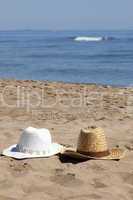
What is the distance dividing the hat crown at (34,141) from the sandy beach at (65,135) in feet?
0.42

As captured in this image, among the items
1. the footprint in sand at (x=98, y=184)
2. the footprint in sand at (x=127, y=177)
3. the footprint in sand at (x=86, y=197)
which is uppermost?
the footprint in sand at (x=127, y=177)

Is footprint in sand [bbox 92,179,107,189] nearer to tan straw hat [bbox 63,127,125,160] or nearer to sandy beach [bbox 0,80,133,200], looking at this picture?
sandy beach [bbox 0,80,133,200]

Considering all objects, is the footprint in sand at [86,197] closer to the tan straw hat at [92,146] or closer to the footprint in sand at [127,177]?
the footprint in sand at [127,177]

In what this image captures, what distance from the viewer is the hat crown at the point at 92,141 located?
4.62 m

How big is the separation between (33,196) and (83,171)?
2.40 feet

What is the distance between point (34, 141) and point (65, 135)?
1058 millimetres

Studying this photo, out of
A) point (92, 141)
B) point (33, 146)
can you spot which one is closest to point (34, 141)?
point (33, 146)

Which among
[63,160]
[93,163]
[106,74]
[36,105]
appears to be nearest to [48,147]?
[63,160]

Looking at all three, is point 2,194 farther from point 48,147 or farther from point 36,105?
point 36,105

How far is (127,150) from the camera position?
16.6ft

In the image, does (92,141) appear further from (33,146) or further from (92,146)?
(33,146)

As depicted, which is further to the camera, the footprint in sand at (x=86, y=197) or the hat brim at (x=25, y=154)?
the hat brim at (x=25, y=154)

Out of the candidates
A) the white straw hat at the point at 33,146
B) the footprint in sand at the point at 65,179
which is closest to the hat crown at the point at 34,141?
the white straw hat at the point at 33,146

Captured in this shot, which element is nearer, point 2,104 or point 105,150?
point 105,150
